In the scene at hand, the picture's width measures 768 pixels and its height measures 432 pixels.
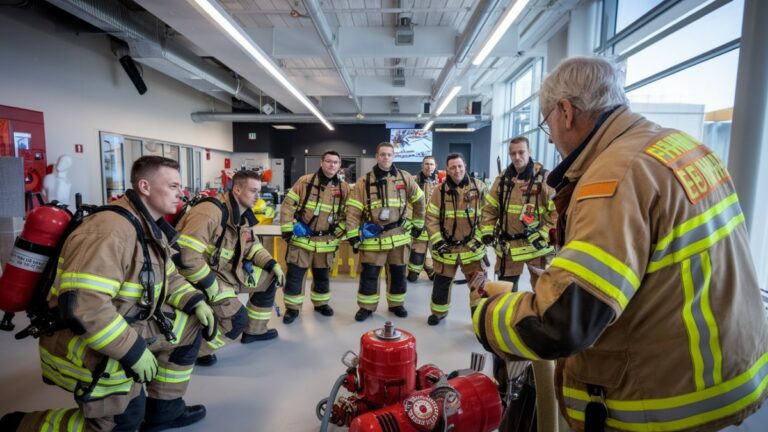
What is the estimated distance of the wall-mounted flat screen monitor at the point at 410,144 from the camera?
14.5 m

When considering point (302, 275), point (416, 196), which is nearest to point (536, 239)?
point (416, 196)

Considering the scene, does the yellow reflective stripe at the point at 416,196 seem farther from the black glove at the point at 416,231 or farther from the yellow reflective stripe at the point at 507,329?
the yellow reflective stripe at the point at 507,329

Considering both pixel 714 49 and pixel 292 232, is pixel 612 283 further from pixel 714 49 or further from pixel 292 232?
pixel 714 49

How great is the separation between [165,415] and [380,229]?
2.51 m

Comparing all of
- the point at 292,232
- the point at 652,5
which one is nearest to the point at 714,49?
the point at 652,5

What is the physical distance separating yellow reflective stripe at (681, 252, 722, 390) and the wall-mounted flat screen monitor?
45.3ft

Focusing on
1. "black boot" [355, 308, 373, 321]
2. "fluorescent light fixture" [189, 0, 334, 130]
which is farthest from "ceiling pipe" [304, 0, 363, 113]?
"black boot" [355, 308, 373, 321]

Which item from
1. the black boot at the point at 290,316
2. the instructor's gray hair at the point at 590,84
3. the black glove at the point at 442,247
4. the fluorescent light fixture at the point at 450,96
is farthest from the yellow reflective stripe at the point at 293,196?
the fluorescent light fixture at the point at 450,96

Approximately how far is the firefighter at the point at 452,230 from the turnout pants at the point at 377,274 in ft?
1.35

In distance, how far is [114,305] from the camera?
185 centimetres

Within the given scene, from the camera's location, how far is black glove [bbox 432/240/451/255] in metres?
4.00

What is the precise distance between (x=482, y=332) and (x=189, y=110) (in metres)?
12.4

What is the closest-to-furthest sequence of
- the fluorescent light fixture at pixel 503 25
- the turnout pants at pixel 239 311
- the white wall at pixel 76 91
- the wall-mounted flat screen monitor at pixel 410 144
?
the turnout pants at pixel 239 311 → the fluorescent light fixture at pixel 503 25 → the white wall at pixel 76 91 → the wall-mounted flat screen monitor at pixel 410 144

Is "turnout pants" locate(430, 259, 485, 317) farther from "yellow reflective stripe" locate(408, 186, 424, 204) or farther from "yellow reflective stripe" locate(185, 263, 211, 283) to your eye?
"yellow reflective stripe" locate(185, 263, 211, 283)
